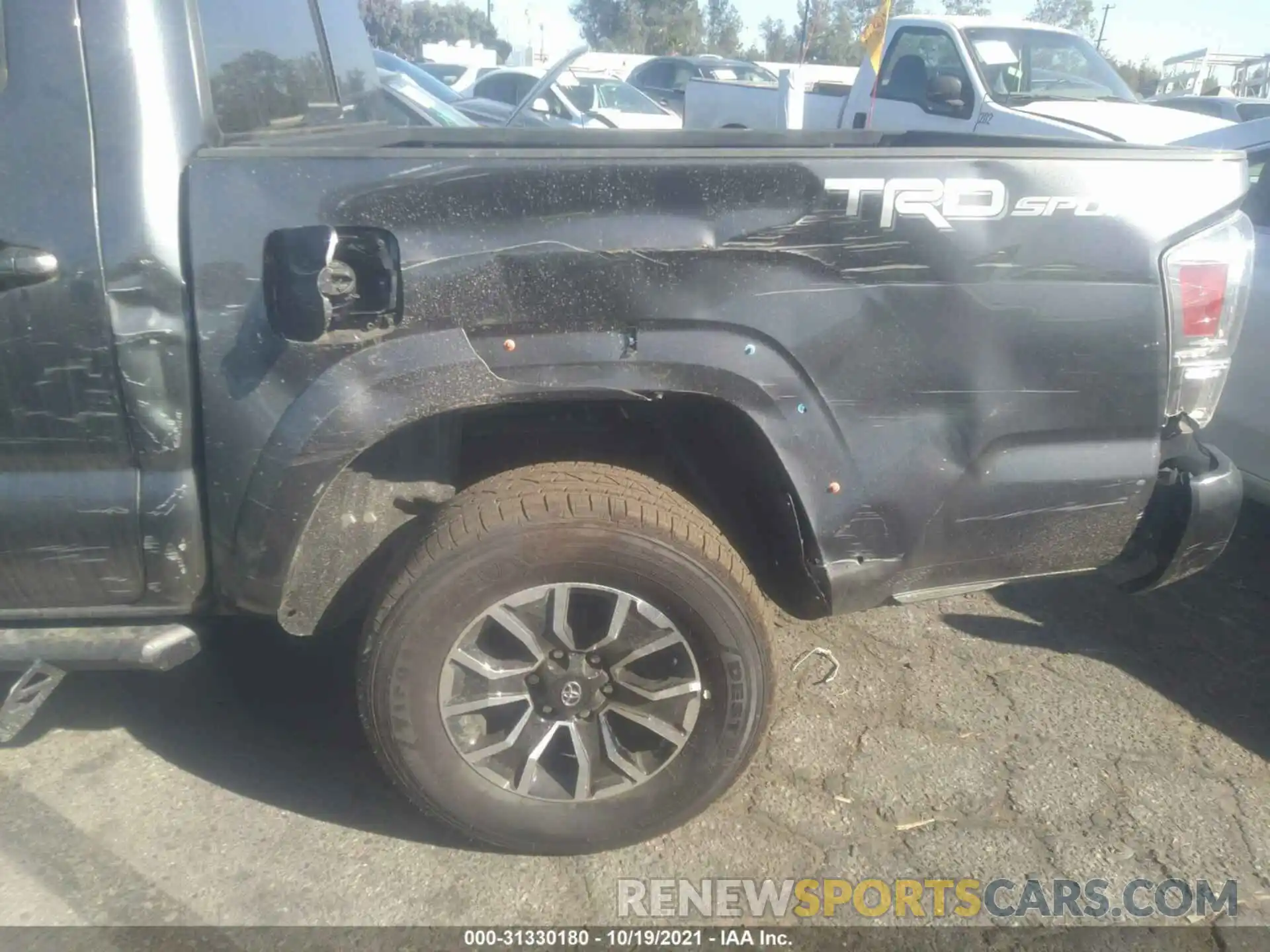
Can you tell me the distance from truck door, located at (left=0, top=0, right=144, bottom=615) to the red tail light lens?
228 cm

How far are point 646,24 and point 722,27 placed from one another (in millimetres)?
5033


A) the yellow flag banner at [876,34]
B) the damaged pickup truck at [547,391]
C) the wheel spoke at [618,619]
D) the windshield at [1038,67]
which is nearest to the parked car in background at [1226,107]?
the windshield at [1038,67]

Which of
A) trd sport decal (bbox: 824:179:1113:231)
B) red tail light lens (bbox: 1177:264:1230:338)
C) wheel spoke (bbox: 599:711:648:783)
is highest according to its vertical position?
trd sport decal (bbox: 824:179:1113:231)

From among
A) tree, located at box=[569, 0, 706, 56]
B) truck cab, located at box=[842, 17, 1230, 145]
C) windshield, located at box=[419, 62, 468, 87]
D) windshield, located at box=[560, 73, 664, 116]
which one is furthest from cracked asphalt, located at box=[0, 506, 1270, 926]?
tree, located at box=[569, 0, 706, 56]

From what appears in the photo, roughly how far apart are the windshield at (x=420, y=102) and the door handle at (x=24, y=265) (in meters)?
3.32

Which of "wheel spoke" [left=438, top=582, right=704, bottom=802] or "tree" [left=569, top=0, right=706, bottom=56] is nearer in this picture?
"wheel spoke" [left=438, top=582, right=704, bottom=802]

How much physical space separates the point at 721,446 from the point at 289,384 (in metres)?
1.00

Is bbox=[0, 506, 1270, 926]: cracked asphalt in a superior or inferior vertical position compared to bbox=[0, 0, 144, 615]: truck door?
inferior

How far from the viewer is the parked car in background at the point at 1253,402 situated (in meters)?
3.63

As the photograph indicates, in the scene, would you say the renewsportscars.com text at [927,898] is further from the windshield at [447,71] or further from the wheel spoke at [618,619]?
the windshield at [447,71]

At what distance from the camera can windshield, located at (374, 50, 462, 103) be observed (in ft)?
26.3

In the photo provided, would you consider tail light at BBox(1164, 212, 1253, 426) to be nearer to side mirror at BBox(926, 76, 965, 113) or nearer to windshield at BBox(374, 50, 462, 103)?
side mirror at BBox(926, 76, 965, 113)

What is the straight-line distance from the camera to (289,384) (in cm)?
219

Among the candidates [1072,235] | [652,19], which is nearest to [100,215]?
[1072,235]
